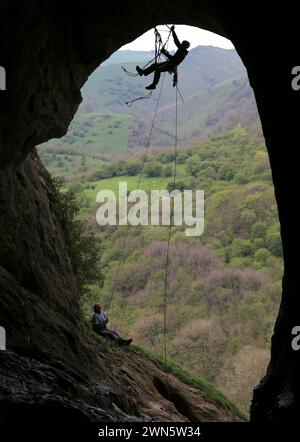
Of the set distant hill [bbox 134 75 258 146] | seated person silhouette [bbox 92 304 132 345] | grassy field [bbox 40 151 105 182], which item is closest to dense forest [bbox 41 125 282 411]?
grassy field [bbox 40 151 105 182]

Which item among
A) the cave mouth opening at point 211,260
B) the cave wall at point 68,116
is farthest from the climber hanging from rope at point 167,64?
the cave mouth opening at point 211,260

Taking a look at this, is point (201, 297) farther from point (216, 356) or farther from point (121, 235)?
point (121, 235)

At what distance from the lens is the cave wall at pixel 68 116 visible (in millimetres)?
8188

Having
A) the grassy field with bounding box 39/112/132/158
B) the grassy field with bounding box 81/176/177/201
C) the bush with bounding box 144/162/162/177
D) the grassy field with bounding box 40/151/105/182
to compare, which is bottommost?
the grassy field with bounding box 81/176/177/201

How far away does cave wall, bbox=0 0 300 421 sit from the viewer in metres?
8.19

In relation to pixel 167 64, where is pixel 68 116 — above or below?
below

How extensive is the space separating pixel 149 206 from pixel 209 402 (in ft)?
326

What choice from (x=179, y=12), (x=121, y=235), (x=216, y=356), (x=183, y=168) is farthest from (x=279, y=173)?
(x=183, y=168)

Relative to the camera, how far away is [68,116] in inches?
511

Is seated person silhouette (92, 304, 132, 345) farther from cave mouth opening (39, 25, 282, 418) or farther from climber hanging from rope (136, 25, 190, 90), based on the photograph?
climber hanging from rope (136, 25, 190, 90)

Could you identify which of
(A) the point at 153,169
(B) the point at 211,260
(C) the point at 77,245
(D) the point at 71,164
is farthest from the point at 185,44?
(D) the point at 71,164

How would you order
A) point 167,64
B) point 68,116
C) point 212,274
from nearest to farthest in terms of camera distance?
point 68,116, point 167,64, point 212,274

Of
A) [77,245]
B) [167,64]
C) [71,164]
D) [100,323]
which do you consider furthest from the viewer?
[71,164]

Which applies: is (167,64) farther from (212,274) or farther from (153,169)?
(153,169)
